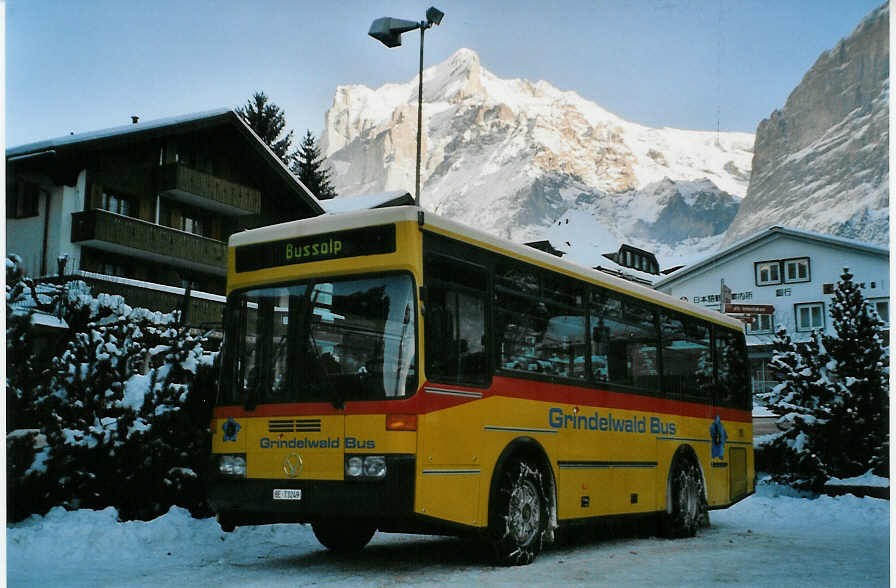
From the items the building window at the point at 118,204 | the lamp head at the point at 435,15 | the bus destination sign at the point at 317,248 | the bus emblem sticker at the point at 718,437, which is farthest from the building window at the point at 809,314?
the bus destination sign at the point at 317,248

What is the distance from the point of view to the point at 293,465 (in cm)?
881

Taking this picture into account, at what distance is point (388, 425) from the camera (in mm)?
8398

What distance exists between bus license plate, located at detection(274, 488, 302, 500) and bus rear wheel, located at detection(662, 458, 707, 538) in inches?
229

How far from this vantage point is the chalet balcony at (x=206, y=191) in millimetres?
30922

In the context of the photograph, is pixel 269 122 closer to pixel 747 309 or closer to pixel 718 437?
pixel 747 309

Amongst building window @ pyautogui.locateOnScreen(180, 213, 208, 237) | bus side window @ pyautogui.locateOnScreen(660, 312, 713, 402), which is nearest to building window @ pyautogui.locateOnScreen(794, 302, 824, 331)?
building window @ pyautogui.locateOnScreen(180, 213, 208, 237)

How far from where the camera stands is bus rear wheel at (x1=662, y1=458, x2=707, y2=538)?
514 inches

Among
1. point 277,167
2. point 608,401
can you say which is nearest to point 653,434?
point 608,401

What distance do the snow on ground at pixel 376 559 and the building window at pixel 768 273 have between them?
149ft

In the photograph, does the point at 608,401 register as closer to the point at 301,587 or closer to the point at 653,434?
the point at 653,434

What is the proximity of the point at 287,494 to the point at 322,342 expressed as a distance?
128cm

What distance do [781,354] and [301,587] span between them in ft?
44.0

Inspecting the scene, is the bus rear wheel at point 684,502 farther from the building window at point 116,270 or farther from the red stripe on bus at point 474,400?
the building window at point 116,270

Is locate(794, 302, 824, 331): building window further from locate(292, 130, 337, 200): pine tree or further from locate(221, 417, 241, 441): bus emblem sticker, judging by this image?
locate(221, 417, 241, 441): bus emblem sticker
